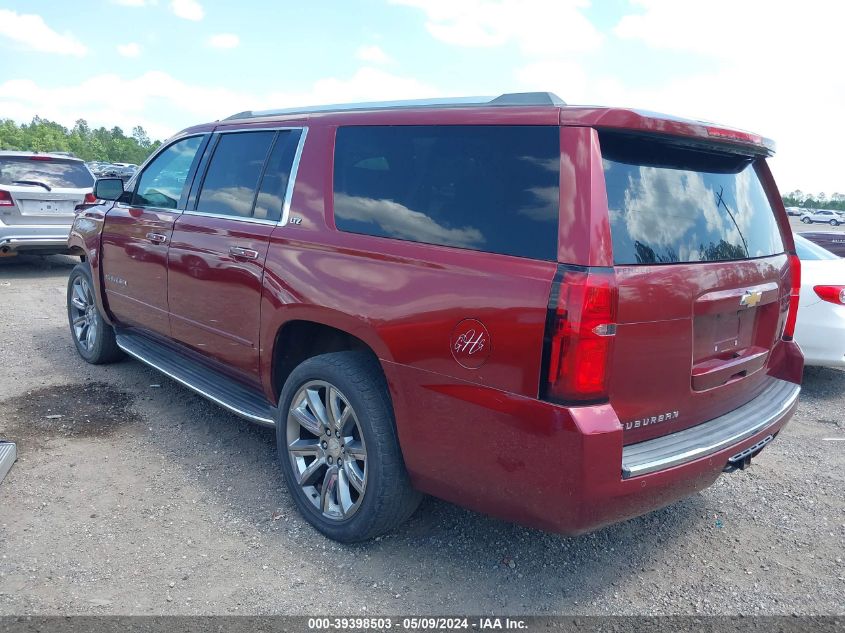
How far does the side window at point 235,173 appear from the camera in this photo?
3.85 meters

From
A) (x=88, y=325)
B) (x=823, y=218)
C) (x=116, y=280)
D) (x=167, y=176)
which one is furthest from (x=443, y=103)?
(x=823, y=218)

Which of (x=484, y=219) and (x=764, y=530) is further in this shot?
(x=764, y=530)

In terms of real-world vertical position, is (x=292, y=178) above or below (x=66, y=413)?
above

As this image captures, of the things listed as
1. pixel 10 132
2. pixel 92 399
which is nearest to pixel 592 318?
pixel 92 399

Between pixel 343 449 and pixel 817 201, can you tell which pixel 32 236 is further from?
pixel 817 201

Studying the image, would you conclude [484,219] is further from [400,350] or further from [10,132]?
[10,132]

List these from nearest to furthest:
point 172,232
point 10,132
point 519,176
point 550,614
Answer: point 519,176 < point 550,614 < point 172,232 < point 10,132

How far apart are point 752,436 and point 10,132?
286ft

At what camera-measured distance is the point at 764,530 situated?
3500 millimetres

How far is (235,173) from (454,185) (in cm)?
177

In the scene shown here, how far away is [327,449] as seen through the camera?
328 centimetres

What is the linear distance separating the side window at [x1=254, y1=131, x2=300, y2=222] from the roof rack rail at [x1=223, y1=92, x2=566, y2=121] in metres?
0.20

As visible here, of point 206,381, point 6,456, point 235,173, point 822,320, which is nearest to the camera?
point 6,456

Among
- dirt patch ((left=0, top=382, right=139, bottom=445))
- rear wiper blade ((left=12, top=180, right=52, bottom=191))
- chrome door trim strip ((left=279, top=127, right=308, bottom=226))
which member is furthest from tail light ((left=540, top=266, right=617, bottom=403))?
rear wiper blade ((left=12, top=180, right=52, bottom=191))
